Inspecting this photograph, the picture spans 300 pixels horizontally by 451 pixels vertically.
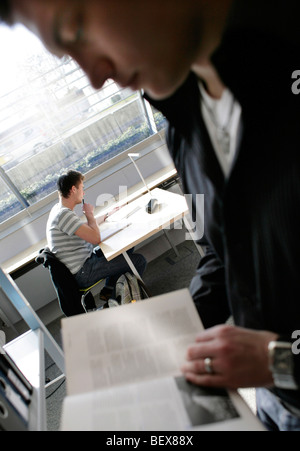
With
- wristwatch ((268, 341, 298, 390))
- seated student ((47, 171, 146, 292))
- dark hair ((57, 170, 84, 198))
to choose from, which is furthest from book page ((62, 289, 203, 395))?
dark hair ((57, 170, 84, 198))

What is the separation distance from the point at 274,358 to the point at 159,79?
477 mm

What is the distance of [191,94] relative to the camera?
0.64m

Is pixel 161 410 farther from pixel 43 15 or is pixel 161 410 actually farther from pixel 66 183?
pixel 66 183

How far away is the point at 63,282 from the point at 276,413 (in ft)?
6.64

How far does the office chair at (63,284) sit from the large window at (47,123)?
1.54 m

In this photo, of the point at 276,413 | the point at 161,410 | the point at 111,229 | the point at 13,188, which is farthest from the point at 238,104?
the point at 13,188

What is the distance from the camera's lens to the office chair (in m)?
2.45

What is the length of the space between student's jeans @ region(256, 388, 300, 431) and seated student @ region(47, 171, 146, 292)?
2.11 meters

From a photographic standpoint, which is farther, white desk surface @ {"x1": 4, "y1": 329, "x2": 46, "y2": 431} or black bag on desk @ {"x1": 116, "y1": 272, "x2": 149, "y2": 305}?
black bag on desk @ {"x1": 116, "y1": 272, "x2": 149, "y2": 305}

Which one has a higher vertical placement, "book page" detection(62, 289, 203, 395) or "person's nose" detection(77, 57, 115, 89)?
"person's nose" detection(77, 57, 115, 89)

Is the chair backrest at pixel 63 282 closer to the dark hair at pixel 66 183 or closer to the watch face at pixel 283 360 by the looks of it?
the dark hair at pixel 66 183

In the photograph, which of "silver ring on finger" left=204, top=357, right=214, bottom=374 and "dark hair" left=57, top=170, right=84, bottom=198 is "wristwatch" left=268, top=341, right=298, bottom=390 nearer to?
"silver ring on finger" left=204, top=357, right=214, bottom=374

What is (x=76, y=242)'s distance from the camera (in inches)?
112
